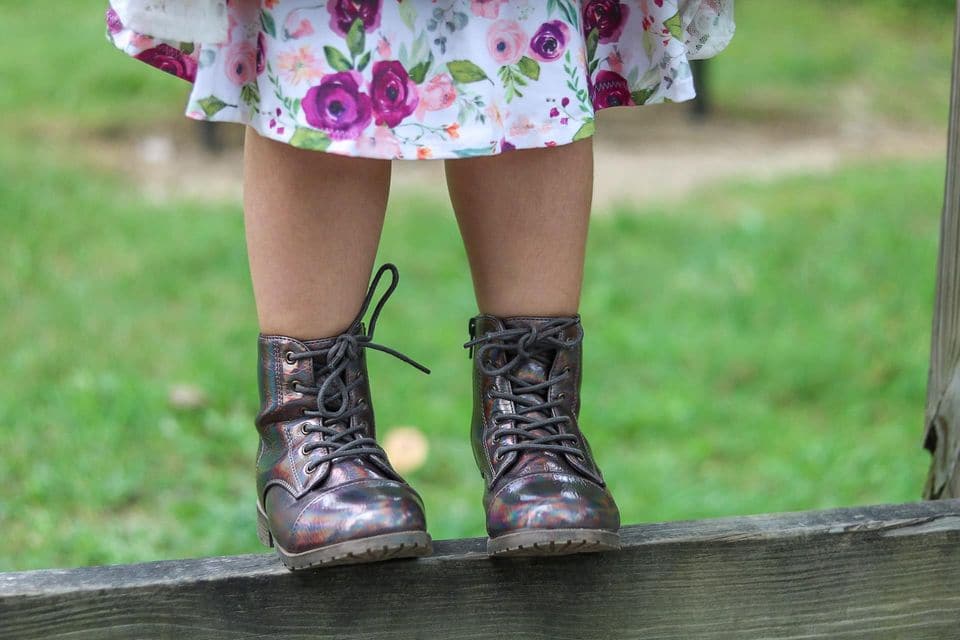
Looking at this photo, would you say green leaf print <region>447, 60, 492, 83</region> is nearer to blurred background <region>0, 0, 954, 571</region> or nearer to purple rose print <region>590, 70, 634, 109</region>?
purple rose print <region>590, 70, 634, 109</region>

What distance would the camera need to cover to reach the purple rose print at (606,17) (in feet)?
3.74

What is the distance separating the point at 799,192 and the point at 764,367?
59.1 inches

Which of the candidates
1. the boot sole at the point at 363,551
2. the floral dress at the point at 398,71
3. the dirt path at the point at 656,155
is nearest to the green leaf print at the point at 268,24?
the floral dress at the point at 398,71

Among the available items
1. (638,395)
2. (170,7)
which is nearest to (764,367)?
(638,395)

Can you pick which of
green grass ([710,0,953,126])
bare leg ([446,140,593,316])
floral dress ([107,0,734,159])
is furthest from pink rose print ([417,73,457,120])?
green grass ([710,0,953,126])

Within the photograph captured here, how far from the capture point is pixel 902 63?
693 cm

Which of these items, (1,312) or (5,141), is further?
(5,141)

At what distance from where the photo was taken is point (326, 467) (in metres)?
1.04

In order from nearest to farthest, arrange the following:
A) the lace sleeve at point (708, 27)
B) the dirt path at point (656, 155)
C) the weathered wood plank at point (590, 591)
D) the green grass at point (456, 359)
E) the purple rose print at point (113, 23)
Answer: the weathered wood plank at point (590, 591) → the purple rose print at point (113, 23) → the lace sleeve at point (708, 27) → the green grass at point (456, 359) → the dirt path at point (656, 155)

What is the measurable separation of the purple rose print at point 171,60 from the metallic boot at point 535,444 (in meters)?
0.37

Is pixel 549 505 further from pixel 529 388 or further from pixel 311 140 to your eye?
pixel 311 140

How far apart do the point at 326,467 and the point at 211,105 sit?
1.11ft

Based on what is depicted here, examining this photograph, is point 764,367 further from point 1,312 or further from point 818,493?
point 1,312

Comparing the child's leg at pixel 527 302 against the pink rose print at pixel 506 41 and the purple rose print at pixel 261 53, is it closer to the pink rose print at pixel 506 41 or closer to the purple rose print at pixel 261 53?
the pink rose print at pixel 506 41
